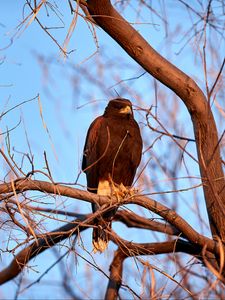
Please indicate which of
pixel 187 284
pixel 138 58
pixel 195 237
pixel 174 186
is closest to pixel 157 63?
pixel 138 58

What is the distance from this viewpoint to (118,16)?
4.03m

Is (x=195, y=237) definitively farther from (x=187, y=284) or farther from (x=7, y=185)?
(x=7, y=185)

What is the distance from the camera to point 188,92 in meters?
4.11

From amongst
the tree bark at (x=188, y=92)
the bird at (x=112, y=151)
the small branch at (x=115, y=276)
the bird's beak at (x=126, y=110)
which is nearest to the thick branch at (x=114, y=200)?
the tree bark at (x=188, y=92)

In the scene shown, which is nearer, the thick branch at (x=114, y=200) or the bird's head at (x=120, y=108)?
the thick branch at (x=114, y=200)

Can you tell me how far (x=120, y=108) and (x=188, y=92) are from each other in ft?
4.74

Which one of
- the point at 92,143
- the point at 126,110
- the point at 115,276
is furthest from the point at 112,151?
the point at 115,276

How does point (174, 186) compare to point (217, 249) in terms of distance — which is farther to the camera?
point (217, 249)

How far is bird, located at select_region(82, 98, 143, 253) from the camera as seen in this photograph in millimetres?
5301

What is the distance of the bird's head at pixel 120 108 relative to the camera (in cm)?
541

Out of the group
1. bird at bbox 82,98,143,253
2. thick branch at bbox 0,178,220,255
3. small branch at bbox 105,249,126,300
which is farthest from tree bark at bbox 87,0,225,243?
small branch at bbox 105,249,126,300

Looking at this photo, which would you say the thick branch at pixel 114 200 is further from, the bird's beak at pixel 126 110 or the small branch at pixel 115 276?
the bird's beak at pixel 126 110

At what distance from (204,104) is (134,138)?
1.35 metres

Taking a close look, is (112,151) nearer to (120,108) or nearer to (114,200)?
(120,108)
